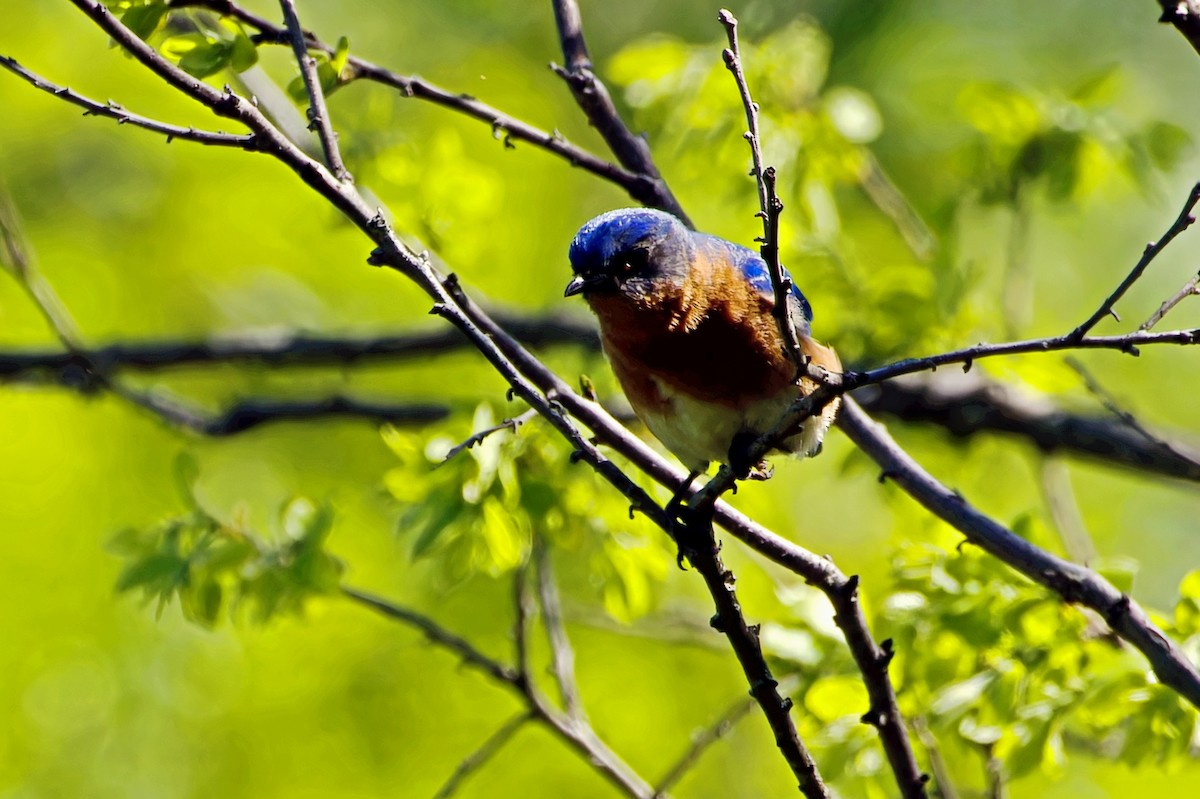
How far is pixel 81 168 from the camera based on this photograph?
1098 cm

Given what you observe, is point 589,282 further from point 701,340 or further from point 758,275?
point 758,275

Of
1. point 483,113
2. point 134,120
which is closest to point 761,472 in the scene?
point 483,113

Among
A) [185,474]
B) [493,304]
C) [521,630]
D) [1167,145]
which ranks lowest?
[185,474]

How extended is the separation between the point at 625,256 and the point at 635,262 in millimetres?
50

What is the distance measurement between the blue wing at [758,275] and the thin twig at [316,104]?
1.63m

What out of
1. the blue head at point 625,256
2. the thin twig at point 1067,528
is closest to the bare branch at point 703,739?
the blue head at point 625,256

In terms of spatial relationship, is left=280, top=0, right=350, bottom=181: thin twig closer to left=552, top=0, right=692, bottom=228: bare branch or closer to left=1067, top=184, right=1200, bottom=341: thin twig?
left=552, top=0, right=692, bottom=228: bare branch

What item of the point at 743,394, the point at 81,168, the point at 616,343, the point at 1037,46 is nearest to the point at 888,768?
the point at 743,394

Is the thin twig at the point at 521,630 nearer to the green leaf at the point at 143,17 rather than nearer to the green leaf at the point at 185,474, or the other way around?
the green leaf at the point at 185,474

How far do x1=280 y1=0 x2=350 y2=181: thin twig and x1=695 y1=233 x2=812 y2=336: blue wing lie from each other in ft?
5.33

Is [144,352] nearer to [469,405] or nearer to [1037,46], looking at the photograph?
[469,405]

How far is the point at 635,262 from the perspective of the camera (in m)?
4.46

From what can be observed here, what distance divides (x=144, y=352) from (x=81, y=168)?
5.16 m

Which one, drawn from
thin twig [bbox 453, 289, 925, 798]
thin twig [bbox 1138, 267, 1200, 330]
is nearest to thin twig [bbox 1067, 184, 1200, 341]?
thin twig [bbox 1138, 267, 1200, 330]
